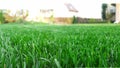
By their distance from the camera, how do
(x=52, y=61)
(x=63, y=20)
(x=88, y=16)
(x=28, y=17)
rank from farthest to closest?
(x=88, y=16) → (x=63, y=20) → (x=28, y=17) → (x=52, y=61)

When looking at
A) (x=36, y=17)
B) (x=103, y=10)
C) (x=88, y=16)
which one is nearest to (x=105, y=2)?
(x=103, y=10)

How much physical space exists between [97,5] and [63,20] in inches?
144

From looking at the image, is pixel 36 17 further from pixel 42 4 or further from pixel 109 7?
pixel 109 7

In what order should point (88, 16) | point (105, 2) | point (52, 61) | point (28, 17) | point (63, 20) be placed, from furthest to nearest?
point (105, 2) → point (88, 16) → point (63, 20) → point (28, 17) → point (52, 61)

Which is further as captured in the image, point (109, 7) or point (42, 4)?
point (109, 7)

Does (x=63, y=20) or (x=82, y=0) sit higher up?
(x=82, y=0)

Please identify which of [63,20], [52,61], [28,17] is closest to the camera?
[52,61]

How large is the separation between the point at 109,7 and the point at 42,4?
22.8 feet

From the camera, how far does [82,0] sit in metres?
23.8

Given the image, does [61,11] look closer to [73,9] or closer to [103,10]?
[73,9]

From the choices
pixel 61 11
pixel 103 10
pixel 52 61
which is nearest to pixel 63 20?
pixel 61 11

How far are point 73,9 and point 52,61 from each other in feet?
76.3

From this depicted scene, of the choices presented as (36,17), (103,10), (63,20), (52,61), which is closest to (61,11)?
(63,20)

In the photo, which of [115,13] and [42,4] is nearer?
[42,4]
